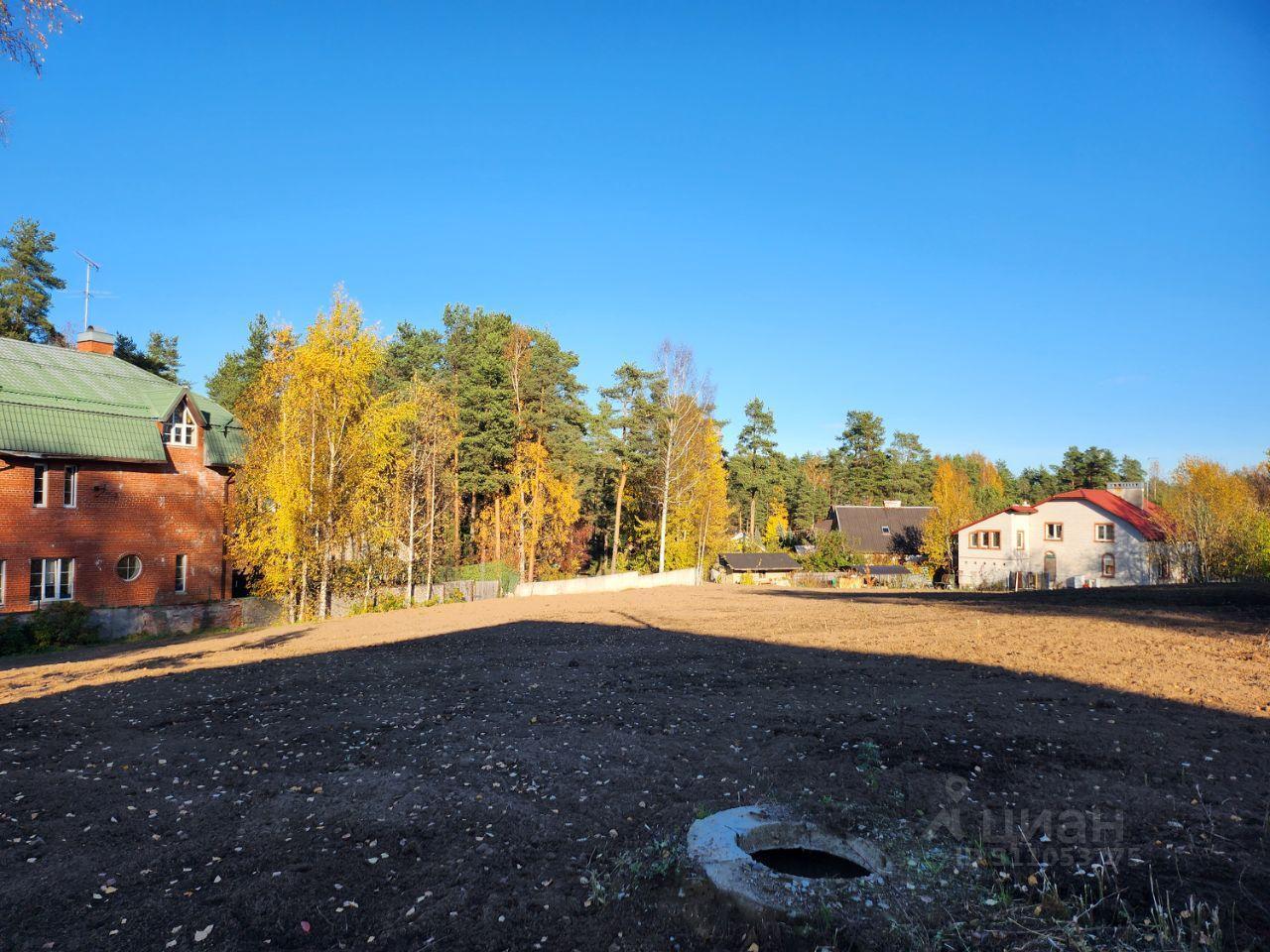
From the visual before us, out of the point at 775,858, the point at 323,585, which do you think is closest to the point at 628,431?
the point at 323,585

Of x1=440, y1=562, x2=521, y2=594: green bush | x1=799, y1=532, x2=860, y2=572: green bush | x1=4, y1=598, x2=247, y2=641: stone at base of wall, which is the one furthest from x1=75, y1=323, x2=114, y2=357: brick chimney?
x1=799, y1=532, x2=860, y2=572: green bush

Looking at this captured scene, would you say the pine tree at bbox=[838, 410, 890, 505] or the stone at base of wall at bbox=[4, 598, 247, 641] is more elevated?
the pine tree at bbox=[838, 410, 890, 505]

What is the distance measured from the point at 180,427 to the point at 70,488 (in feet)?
16.2

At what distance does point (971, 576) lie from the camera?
54031 millimetres

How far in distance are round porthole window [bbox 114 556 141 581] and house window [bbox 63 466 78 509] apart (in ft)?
9.60

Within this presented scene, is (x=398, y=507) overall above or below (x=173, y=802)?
above

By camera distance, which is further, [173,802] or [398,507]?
[398,507]

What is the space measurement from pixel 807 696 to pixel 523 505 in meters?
33.8

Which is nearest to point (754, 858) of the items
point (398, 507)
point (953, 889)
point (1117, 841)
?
point (953, 889)

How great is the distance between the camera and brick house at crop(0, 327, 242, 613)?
2527cm

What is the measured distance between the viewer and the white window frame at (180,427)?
30002 mm

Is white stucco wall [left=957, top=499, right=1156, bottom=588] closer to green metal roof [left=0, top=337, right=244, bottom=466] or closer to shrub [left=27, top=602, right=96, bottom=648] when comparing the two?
green metal roof [left=0, top=337, right=244, bottom=466]

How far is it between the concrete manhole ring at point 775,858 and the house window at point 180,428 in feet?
107

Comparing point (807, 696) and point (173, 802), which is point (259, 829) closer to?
point (173, 802)
